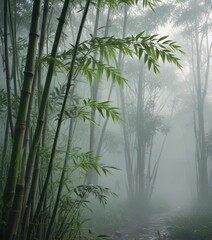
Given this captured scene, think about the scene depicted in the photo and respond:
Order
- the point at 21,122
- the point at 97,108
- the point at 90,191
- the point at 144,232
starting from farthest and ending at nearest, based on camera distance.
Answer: the point at 144,232 → the point at 90,191 → the point at 97,108 → the point at 21,122

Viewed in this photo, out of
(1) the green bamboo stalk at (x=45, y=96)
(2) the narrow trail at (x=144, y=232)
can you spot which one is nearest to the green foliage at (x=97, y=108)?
(1) the green bamboo stalk at (x=45, y=96)

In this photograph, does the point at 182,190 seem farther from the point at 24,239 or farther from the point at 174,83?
the point at 24,239

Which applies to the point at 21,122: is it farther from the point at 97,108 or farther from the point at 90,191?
the point at 90,191

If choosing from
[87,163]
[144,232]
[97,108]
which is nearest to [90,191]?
[87,163]

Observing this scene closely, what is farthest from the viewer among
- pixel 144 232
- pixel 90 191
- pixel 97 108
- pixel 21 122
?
pixel 144 232

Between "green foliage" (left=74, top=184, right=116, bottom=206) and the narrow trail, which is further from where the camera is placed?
the narrow trail

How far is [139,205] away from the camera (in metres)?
8.53

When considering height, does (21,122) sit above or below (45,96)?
below

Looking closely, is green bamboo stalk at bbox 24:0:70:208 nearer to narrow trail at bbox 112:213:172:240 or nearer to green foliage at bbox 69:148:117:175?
green foliage at bbox 69:148:117:175

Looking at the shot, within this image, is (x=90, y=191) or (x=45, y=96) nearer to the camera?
(x=45, y=96)

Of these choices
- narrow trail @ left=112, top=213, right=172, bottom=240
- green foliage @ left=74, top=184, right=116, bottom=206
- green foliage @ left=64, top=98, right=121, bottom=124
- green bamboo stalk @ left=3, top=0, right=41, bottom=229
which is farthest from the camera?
narrow trail @ left=112, top=213, right=172, bottom=240

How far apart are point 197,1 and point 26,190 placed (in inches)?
343

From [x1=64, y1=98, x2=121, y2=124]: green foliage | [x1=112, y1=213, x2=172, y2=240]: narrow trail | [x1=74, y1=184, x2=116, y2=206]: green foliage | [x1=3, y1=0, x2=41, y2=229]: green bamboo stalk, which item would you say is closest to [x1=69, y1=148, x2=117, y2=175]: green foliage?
[x1=74, y1=184, x2=116, y2=206]: green foliage

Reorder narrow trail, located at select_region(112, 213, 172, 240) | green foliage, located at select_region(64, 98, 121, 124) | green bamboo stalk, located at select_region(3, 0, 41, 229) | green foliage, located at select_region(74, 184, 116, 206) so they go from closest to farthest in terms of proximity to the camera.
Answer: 1. green bamboo stalk, located at select_region(3, 0, 41, 229)
2. green foliage, located at select_region(64, 98, 121, 124)
3. green foliage, located at select_region(74, 184, 116, 206)
4. narrow trail, located at select_region(112, 213, 172, 240)
